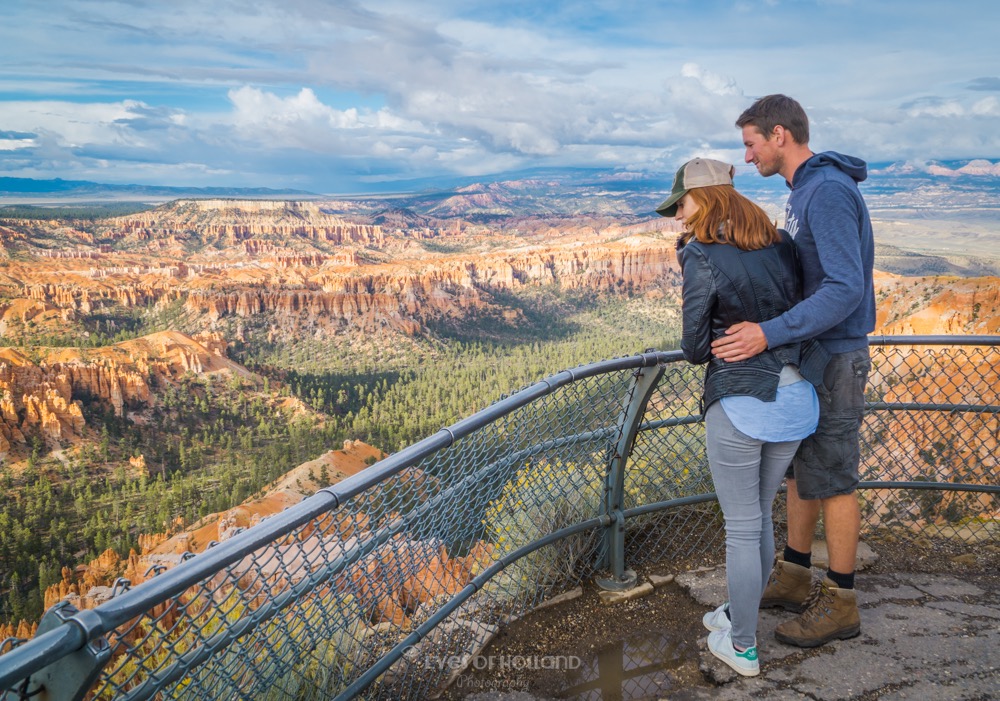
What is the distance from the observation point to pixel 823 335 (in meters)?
2.50

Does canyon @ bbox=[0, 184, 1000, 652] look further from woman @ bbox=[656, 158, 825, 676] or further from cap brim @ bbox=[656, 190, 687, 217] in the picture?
cap brim @ bbox=[656, 190, 687, 217]

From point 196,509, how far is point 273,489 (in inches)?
555

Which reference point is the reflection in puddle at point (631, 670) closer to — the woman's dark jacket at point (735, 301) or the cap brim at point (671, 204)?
the woman's dark jacket at point (735, 301)

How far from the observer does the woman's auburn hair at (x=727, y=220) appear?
2152mm

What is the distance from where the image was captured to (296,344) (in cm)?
10812

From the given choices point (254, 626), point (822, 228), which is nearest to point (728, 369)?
point (822, 228)

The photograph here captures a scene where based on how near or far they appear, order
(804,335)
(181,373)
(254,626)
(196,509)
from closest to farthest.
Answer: (254,626), (804,335), (196,509), (181,373)

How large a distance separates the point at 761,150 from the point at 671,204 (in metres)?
0.53

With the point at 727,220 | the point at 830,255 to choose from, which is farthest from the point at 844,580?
the point at 727,220

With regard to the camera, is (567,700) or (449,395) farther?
(449,395)

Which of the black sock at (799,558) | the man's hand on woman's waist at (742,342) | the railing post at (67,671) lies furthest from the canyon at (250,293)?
the railing post at (67,671)

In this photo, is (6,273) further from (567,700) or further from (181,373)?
(567,700)

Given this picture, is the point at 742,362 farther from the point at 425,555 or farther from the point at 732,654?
the point at 425,555

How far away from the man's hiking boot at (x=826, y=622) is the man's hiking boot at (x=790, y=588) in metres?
0.16
